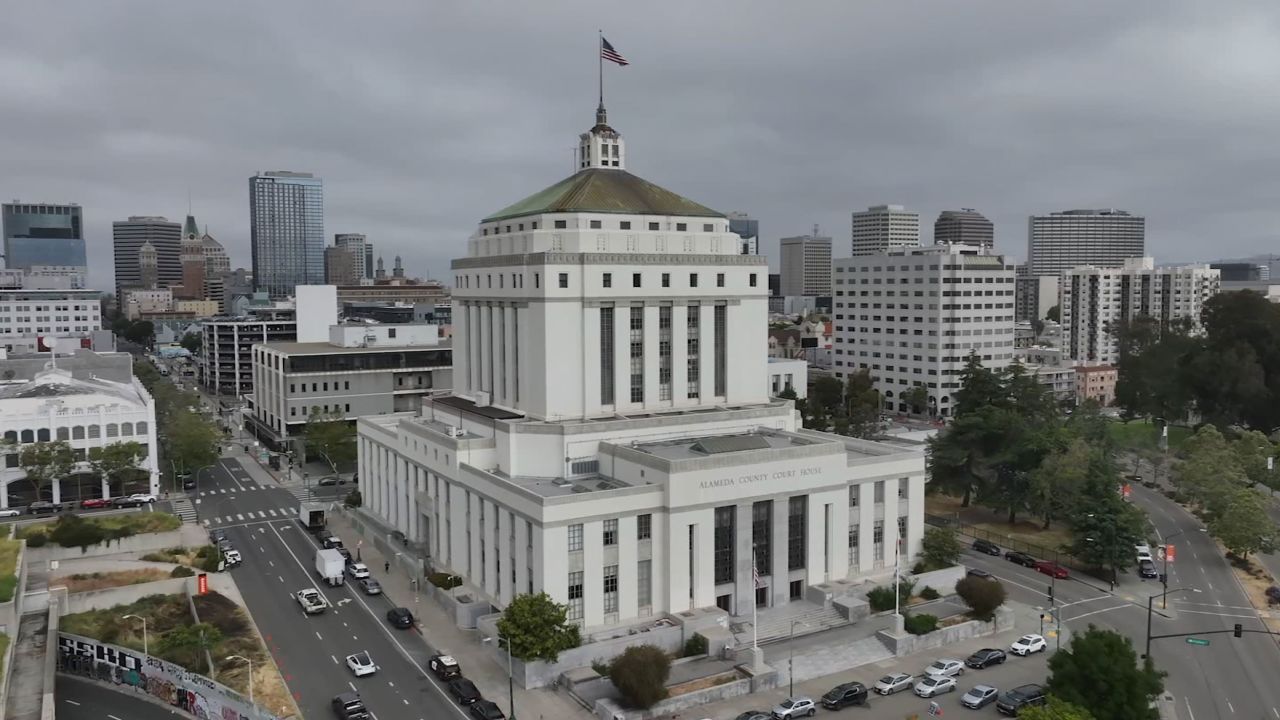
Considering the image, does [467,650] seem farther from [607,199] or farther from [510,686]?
[607,199]

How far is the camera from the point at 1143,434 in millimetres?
133750

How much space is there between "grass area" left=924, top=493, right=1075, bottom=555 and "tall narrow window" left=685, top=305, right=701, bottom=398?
31.9m

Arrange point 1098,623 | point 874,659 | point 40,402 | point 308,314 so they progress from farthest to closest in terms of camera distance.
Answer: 1. point 308,314
2. point 40,402
3. point 1098,623
4. point 874,659

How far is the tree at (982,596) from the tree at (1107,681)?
16748 millimetres

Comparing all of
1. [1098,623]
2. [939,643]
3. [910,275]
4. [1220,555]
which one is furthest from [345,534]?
[910,275]

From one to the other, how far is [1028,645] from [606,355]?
37690 mm

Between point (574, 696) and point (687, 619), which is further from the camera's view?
point (687, 619)

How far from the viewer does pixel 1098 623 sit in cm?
6944

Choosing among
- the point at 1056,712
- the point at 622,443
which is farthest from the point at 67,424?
the point at 1056,712

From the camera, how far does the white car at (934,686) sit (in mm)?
57125

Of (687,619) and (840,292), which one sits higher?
(840,292)

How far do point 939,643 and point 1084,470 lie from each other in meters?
28.0

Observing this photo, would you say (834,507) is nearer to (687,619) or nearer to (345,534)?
(687,619)

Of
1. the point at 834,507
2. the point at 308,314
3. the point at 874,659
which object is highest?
the point at 308,314
